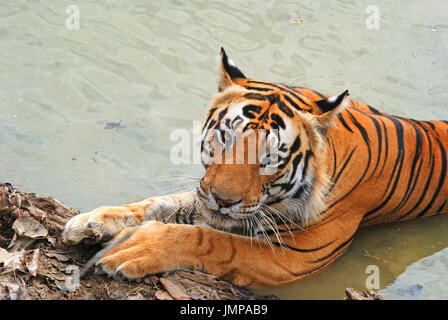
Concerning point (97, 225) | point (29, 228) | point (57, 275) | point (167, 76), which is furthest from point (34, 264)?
point (167, 76)

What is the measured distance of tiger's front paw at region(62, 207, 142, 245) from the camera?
3.37 metres

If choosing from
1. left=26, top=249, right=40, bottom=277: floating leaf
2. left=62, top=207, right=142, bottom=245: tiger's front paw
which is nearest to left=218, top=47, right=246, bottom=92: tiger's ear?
left=62, top=207, right=142, bottom=245: tiger's front paw

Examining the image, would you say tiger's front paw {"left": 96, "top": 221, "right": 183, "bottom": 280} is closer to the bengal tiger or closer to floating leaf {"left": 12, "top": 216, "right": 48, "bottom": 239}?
the bengal tiger

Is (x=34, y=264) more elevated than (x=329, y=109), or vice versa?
(x=329, y=109)

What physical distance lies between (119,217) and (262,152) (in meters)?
1.00

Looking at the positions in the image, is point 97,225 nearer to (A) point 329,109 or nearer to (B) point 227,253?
(B) point 227,253

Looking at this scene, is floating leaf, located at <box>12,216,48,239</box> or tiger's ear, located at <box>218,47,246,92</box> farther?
tiger's ear, located at <box>218,47,246,92</box>

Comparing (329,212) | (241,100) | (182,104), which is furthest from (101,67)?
(329,212)

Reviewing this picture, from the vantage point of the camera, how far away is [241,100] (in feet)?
11.7

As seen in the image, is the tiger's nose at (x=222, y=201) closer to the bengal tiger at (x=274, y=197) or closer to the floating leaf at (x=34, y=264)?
the bengal tiger at (x=274, y=197)

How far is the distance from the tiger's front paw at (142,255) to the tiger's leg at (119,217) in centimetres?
11

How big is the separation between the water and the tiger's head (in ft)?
2.03

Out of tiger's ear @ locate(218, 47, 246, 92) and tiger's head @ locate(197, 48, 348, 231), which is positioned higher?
tiger's ear @ locate(218, 47, 246, 92)

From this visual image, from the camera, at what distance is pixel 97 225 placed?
3412 mm
